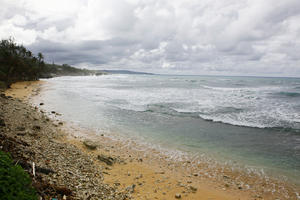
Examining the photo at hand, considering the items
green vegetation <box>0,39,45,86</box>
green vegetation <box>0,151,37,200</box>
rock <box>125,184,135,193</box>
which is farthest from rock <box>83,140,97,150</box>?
green vegetation <box>0,39,45,86</box>

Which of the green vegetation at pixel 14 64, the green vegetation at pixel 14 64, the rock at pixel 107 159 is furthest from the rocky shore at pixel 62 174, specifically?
the green vegetation at pixel 14 64

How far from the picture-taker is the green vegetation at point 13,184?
7.48ft

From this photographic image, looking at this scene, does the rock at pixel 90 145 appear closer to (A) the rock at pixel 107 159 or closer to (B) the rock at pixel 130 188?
(A) the rock at pixel 107 159

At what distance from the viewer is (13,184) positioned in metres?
2.45

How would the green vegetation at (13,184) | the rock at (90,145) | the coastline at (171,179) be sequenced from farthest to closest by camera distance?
the rock at (90,145) → the coastline at (171,179) → the green vegetation at (13,184)

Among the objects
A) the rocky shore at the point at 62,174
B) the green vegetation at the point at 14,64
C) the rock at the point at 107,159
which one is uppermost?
the green vegetation at the point at 14,64

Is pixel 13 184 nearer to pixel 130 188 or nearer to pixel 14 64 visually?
pixel 130 188

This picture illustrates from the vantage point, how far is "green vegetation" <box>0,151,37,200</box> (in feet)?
7.48

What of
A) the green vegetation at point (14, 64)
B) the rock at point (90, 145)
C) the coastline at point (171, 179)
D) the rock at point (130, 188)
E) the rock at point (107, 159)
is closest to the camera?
the rock at point (130, 188)

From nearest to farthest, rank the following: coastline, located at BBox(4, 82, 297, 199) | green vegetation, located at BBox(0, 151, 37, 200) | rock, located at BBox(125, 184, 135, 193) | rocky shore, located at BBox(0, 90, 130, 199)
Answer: green vegetation, located at BBox(0, 151, 37, 200), rocky shore, located at BBox(0, 90, 130, 199), rock, located at BBox(125, 184, 135, 193), coastline, located at BBox(4, 82, 297, 199)

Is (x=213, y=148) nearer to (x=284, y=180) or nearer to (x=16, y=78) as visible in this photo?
(x=284, y=180)

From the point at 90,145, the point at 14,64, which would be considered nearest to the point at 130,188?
the point at 90,145

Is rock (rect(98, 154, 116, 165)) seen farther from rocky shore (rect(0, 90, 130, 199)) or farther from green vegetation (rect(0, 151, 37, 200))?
green vegetation (rect(0, 151, 37, 200))

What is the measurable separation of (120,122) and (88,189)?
840 centimetres
